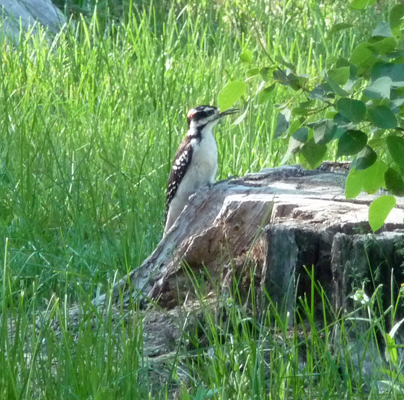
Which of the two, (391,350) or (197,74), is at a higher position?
(197,74)

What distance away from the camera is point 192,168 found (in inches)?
215

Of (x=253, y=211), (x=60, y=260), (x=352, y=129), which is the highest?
(x=352, y=129)

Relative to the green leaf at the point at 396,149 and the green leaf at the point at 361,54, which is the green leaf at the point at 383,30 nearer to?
the green leaf at the point at 361,54

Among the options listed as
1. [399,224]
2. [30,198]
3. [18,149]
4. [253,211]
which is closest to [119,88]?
[18,149]

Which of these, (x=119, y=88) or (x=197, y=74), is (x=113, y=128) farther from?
(x=197, y=74)

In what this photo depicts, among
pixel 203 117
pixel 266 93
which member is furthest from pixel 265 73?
pixel 203 117

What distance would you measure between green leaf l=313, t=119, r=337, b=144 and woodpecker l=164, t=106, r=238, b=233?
8.34 feet

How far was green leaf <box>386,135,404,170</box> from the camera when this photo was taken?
270cm

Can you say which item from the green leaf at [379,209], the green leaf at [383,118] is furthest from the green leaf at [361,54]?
the green leaf at [379,209]

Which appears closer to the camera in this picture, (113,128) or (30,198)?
(30,198)

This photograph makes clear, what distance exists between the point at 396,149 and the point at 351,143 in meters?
0.16

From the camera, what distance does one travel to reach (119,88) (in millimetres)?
7375

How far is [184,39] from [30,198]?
18.6 ft

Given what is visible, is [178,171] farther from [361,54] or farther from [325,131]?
[325,131]
